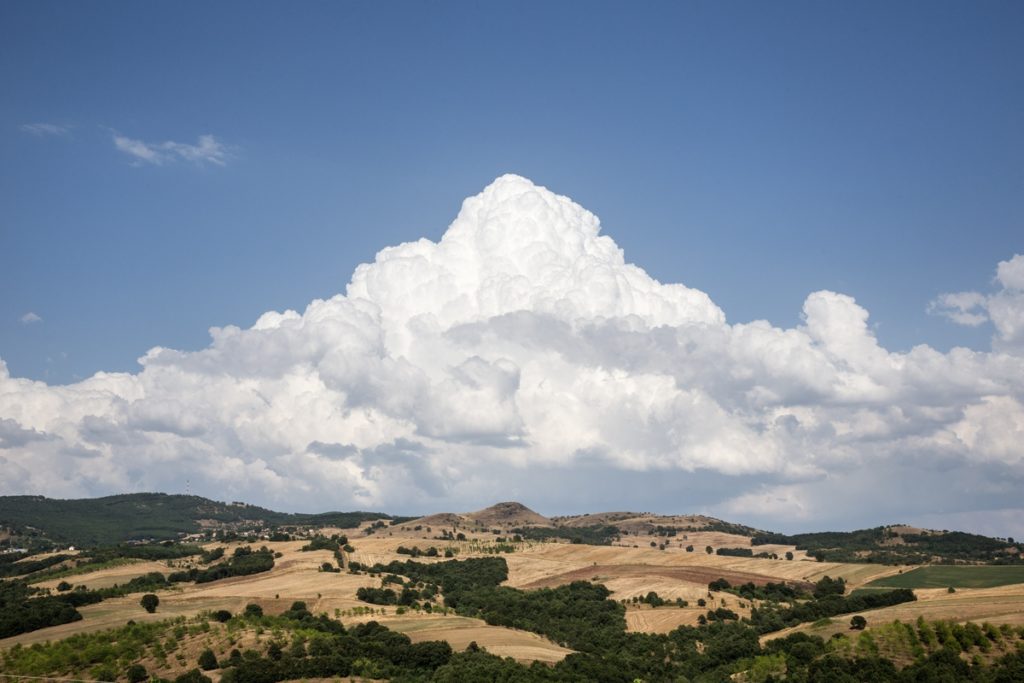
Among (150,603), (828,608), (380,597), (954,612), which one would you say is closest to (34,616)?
(150,603)

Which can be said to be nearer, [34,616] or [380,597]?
[34,616]

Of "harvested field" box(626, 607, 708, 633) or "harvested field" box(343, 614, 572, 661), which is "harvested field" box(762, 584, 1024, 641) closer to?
"harvested field" box(626, 607, 708, 633)

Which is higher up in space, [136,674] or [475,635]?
[475,635]

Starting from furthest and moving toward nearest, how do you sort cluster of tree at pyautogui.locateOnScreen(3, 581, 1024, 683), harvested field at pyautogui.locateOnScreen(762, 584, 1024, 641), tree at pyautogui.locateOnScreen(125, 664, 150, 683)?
harvested field at pyautogui.locateOnScreen(762, 584, 1024, 641), tree at pyautogui.locateOnScreen(125, 664, 150, 683), cluster of tree at pyautogui.locateOnScreen(3, 581, 1024, 683)

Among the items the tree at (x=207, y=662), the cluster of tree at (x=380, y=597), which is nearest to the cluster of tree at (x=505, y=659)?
the tree at (x=207, y=662)

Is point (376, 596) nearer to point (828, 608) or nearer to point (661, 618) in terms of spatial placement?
point (661, 618)

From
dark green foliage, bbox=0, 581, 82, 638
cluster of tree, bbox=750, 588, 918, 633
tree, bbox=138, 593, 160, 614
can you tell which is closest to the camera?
dark green foliage, bbox=0, 581, 82, 638

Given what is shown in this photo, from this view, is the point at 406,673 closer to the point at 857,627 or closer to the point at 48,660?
the point at 48,660

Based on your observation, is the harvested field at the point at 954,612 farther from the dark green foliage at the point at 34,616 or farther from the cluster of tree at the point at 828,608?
the dark green foliage at the point at 34,616

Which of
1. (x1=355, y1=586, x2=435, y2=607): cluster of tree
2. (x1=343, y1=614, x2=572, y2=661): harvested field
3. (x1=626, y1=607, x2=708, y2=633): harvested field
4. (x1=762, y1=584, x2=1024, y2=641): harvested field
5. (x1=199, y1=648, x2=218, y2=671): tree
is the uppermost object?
(x1=762, y1=584, x2=1024, y2=641): harvested field

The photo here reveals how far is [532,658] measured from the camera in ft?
436

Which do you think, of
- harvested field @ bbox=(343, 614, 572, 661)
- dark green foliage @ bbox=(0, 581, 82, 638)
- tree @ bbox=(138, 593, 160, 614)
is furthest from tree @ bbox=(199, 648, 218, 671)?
tree @ bbox=(138, 593, 160, 614)

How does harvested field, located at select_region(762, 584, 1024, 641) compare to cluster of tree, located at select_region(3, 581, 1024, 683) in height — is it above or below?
above

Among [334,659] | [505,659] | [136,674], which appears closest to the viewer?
[136,674]
